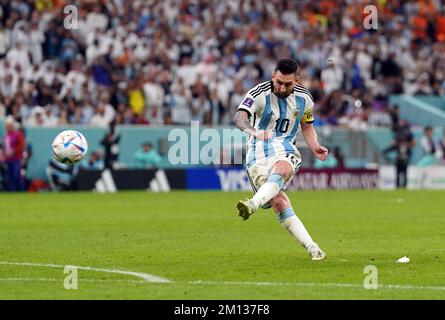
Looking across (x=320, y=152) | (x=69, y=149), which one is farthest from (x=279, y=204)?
(x=69, y=149)

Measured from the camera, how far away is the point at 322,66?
40438mm

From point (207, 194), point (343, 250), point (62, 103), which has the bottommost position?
point (343, 250)

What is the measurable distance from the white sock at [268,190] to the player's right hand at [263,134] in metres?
0.49

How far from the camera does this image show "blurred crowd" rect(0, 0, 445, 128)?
35.0 metres

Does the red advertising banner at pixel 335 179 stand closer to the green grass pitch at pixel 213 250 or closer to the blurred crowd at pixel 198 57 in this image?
the blurred crowd at pixel 198 57

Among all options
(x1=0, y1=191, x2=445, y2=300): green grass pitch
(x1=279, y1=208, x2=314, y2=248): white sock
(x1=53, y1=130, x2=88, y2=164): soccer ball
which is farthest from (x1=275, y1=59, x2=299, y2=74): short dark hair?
(x1=53, y1=130, x2=88, y2=164): soccer ball

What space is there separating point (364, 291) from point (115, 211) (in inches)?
570

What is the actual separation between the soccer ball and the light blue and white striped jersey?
119 inches

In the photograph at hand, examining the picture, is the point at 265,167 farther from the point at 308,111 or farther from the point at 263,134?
the point at 308,111

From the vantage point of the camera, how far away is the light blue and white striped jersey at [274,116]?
13.9 meters

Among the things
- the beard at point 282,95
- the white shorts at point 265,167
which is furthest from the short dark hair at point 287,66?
the white shorts at point 265,167

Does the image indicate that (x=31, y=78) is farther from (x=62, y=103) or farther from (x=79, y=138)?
(x=79, y=138)

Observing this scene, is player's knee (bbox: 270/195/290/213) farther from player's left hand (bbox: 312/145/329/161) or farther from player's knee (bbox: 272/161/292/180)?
player's left hand (bbox: 312/145/329/161)

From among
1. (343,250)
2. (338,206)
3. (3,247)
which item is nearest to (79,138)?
(3,247)
